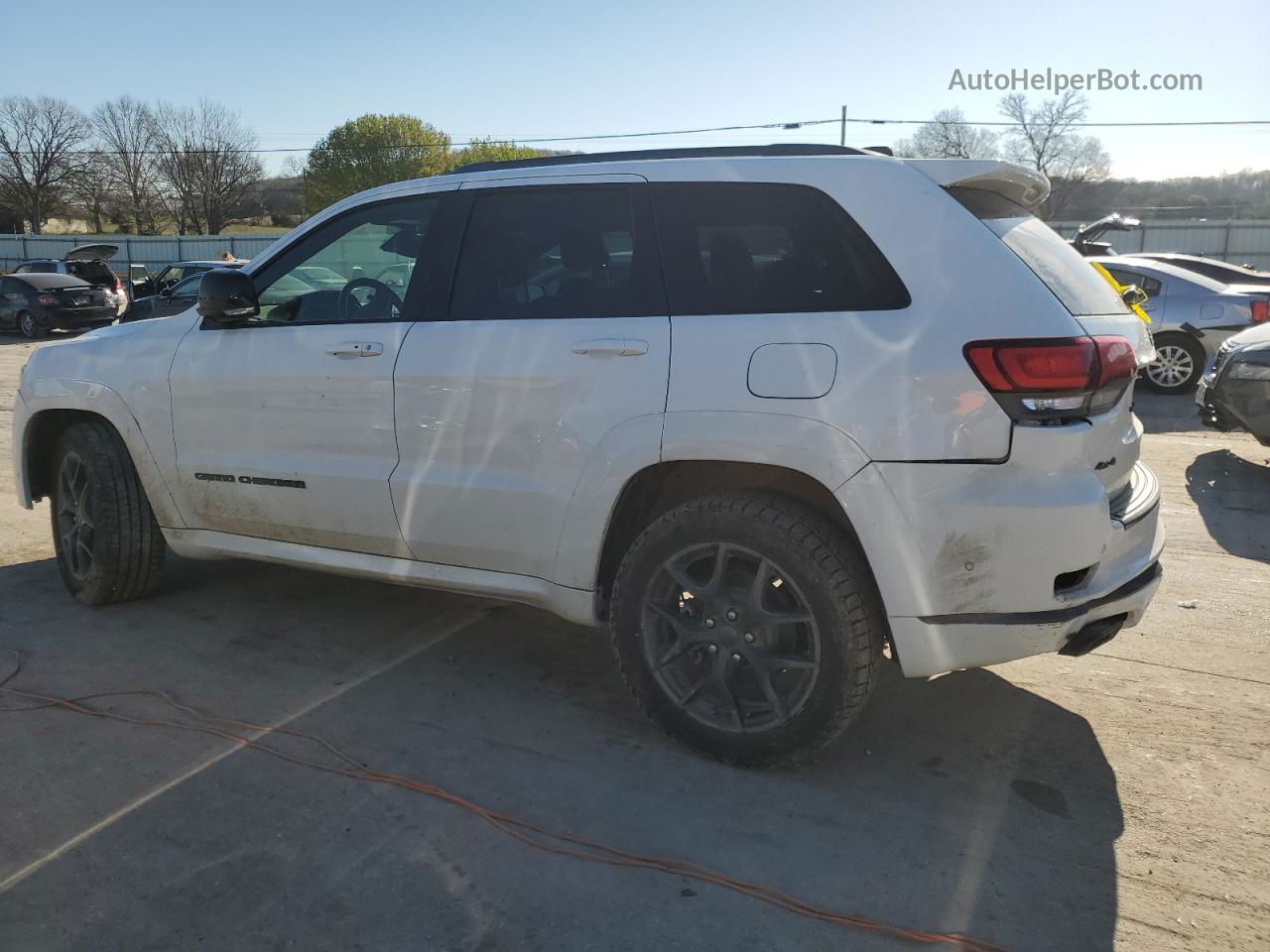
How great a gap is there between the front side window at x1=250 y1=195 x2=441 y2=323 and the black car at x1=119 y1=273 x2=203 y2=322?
1230 centimetres

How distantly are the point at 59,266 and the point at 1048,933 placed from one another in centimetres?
2776

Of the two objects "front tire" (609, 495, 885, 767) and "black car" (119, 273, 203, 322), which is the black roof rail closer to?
"front tire" (609, 495, 885, 767)

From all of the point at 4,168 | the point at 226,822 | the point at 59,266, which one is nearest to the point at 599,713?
the point at 226,822

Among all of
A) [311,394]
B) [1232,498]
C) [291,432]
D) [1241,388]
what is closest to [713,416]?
[311,394]

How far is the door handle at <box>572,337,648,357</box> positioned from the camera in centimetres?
340

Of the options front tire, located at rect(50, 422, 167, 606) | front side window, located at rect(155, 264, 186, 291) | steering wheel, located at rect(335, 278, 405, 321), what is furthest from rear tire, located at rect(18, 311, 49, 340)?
steering wheel, located at rect(335, 278, 405, 321)

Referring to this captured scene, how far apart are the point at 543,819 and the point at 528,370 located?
4.82 ft

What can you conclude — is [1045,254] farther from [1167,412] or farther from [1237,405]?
[1167,412]

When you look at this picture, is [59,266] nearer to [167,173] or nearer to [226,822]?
[226,822]

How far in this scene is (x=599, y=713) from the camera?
386 cm

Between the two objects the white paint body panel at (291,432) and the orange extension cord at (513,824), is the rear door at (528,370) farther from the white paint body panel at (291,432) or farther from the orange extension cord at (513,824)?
the orange extension cord at (513,824)

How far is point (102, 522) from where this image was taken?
481 centimetres

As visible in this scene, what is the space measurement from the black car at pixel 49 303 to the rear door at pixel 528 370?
2090cm

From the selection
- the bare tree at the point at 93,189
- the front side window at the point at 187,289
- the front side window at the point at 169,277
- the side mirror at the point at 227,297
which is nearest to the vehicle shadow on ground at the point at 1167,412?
the side mirror at the point at 227,297
